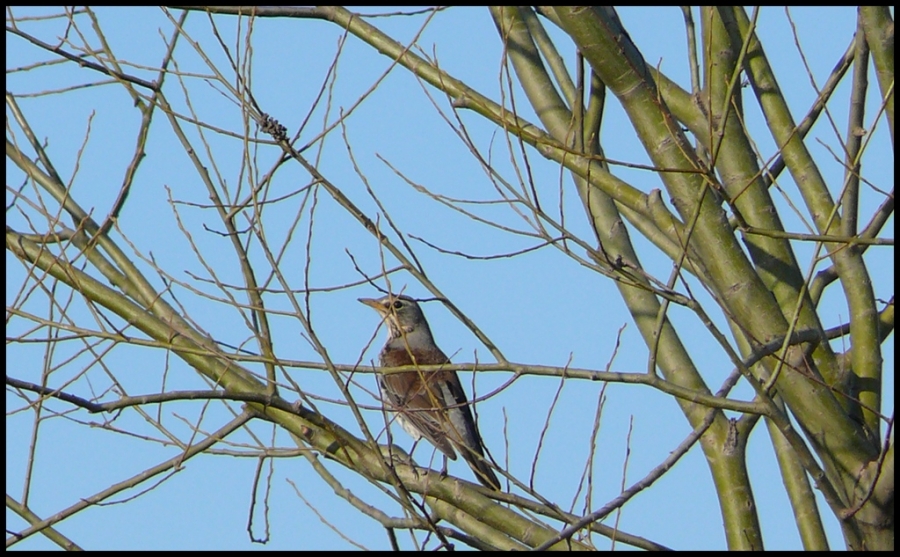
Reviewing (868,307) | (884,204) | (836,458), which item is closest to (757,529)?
(836,458)

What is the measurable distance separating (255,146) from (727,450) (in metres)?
3.16

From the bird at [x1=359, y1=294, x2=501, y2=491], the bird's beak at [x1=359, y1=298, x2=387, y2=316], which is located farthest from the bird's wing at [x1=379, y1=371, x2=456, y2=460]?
the bird's beak at [x1=359, y1=298, x2=387, y2=316]

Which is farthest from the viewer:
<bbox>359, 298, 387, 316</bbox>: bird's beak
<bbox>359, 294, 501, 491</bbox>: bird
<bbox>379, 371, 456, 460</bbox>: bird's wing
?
<bbox>359, 298, 387, 316</bbox>: bird's beak

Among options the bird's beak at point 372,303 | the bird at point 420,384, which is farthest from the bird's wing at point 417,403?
the bird's beak at point 372,303

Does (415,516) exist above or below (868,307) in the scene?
below

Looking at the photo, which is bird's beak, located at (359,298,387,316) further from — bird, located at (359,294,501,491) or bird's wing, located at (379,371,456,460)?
bird's wing, located at (379,371,456,460)

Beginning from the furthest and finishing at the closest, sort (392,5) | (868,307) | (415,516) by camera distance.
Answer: (392,5)
(868,307)
(415,516)

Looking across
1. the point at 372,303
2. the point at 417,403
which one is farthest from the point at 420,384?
the point at 372,303

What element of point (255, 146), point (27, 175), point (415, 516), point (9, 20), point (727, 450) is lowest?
point (415, 516)

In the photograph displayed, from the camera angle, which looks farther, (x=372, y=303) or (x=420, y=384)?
(x=372, y=303)

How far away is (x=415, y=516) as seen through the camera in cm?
462

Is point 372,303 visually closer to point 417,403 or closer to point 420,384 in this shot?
point 417,403

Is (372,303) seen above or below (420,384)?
above

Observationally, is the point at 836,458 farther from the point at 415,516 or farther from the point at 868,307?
the point at 415,516
